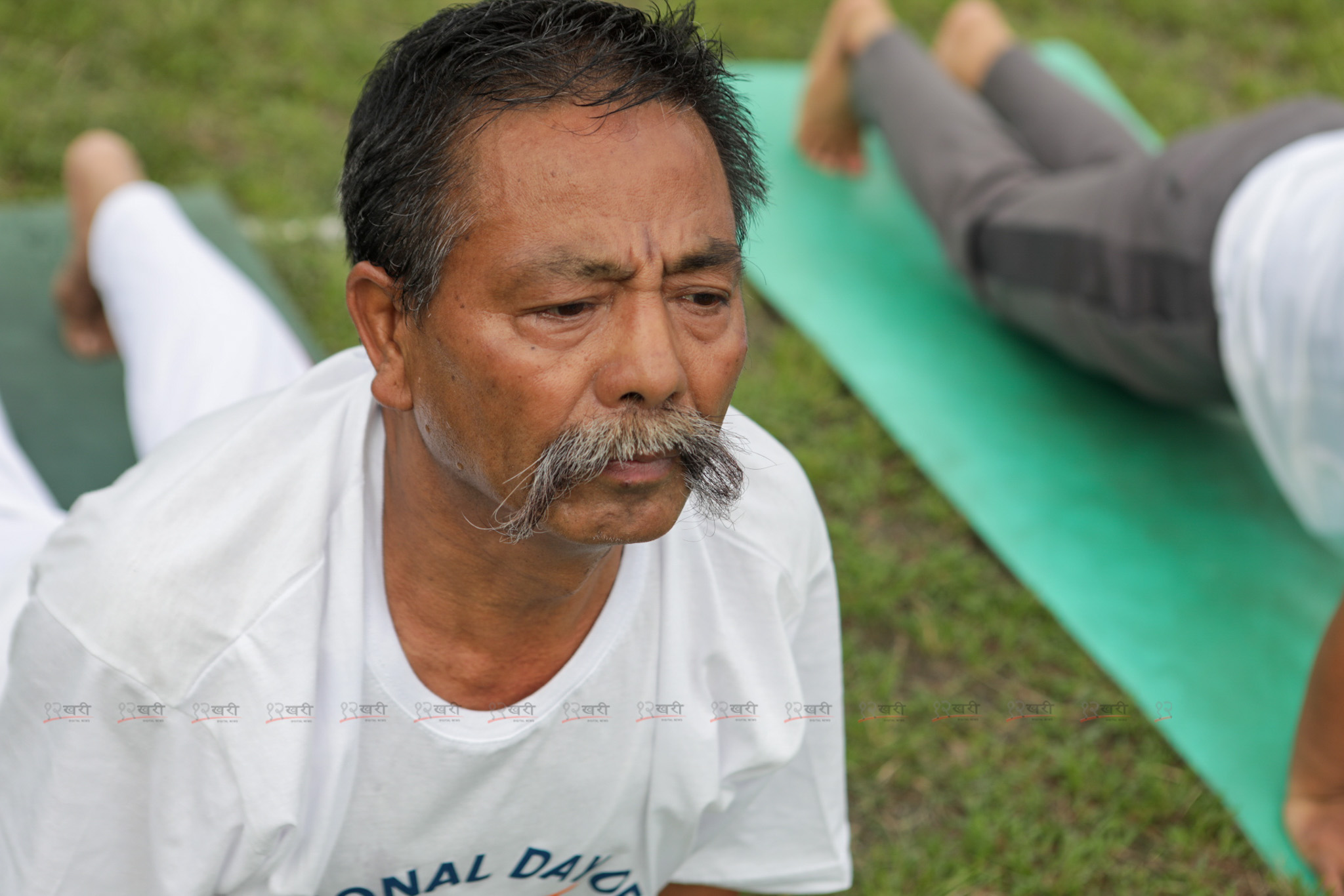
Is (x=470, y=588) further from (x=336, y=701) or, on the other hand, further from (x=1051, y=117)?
(x=1051, y=117)

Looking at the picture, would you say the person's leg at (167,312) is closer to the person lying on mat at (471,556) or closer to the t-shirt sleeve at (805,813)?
the person lying on mat at (471,556)

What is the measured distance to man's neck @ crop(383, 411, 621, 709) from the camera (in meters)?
1.40

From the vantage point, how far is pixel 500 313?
1.23 metres

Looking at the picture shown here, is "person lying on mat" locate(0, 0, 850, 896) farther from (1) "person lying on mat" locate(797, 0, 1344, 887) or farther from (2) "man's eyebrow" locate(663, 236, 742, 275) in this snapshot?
(1) "person lying on mat" locate(797, 0, 1344, 887)

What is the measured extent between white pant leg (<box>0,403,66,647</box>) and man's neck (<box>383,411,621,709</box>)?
24.6 inches

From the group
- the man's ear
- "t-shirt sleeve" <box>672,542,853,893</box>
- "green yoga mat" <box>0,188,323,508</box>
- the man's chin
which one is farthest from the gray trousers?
the man's ear

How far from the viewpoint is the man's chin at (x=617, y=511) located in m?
1.24

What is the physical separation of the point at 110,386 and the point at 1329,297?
8.56ft

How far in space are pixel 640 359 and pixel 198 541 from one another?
516 mm

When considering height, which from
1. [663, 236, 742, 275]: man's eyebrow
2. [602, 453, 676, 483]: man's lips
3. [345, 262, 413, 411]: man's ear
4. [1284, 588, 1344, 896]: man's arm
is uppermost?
[663, 236, 742, 275]: man's eyebrow

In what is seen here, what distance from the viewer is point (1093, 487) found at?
3.06 m

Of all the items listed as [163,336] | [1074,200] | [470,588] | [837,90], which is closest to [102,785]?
[470,588]

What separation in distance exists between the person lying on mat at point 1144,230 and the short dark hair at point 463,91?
1622mm

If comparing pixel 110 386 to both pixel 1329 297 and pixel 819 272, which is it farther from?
pixel 1329 297
